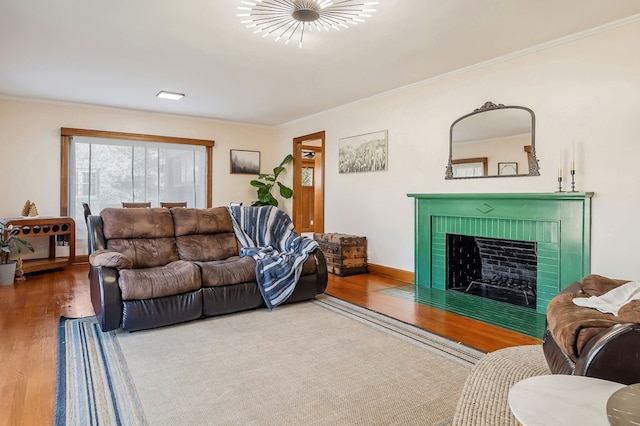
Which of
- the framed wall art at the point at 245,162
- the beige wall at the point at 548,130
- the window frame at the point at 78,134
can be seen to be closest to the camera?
the beige wall at the point at 548,130

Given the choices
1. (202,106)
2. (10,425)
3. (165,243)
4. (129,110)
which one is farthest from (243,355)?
(129,110)

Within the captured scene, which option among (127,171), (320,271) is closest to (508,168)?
(320,271)

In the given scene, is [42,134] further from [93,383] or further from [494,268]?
[494,268]

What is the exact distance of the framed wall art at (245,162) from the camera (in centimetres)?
729

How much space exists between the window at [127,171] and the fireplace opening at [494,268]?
4450mm

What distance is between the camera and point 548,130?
11.6 feet

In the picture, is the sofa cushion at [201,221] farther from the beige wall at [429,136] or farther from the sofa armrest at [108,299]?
the beige wall at [429,136]

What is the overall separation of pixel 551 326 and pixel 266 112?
17.9 ft

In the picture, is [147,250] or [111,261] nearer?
[111,261]

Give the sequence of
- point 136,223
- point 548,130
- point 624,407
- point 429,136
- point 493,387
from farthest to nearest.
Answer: point 429,136
point 136,223
point 548,130
point 493,387
point 624,407

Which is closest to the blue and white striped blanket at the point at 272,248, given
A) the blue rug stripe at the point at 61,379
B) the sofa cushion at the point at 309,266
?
the sofa cushion at the point at 309,266

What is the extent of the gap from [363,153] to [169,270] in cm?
329

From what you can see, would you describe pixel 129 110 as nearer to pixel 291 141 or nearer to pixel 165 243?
pixel 291 141

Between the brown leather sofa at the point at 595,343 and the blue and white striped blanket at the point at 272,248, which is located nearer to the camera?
the brown leather sofa at the point at 595,343
